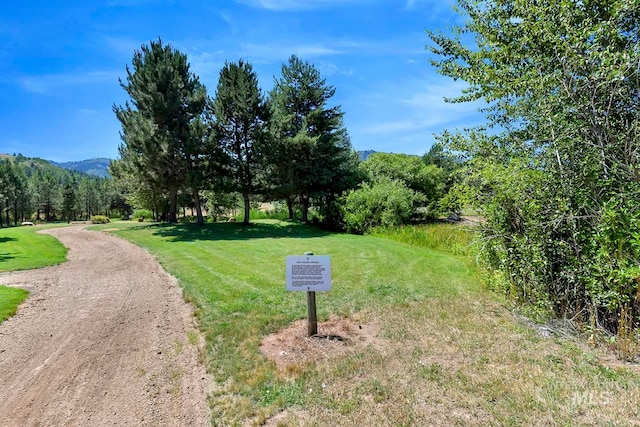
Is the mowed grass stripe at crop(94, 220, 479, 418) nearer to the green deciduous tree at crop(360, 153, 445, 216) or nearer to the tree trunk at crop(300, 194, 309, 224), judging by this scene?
the tree trunk at crop(300, 194, 309, 224)

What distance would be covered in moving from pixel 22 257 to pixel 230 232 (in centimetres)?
914

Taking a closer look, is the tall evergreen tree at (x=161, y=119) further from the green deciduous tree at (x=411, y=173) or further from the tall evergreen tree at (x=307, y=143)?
the green deciduous tree at (x=411, y=173)

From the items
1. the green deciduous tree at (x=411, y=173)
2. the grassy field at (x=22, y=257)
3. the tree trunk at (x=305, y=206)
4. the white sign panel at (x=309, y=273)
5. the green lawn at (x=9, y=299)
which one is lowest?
the green lawn at (x=9, y=299)

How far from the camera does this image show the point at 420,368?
3.70m

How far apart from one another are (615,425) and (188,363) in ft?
14.0

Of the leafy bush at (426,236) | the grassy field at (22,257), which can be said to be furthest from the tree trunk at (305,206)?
the grassy field at (22,257)

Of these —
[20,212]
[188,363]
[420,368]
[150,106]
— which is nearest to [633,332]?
[420,368]

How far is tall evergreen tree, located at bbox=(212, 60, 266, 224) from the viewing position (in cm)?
2041

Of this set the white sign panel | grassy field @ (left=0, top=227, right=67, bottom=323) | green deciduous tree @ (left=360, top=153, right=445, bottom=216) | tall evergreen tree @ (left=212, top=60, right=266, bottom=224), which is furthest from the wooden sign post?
green deciduous tree @ (left=360, top=153, right=445, bottom=216)

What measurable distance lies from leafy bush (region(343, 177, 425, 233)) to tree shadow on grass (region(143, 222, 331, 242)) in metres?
1.93

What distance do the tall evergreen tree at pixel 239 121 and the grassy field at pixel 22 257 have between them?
9280 millimetres

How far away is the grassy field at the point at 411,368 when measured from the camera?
2.93 m

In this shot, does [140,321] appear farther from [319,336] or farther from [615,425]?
[615,425]

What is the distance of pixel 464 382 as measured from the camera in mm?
3373
